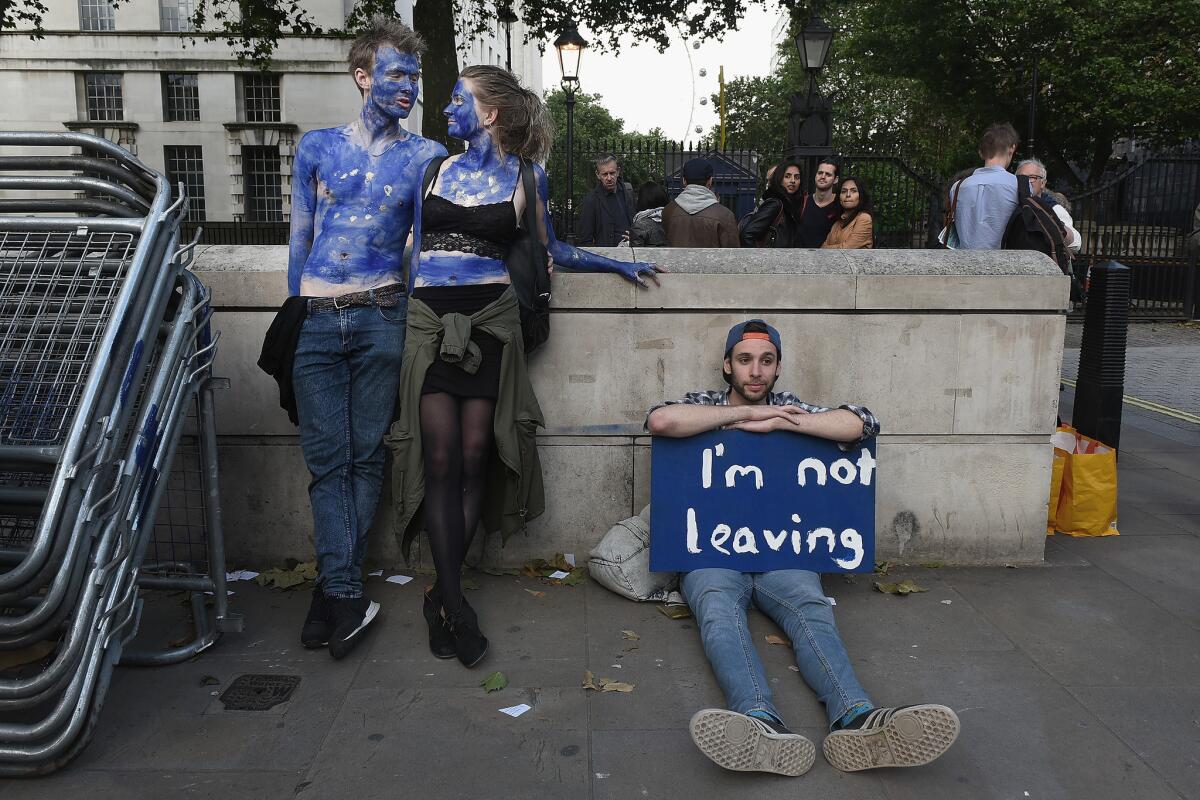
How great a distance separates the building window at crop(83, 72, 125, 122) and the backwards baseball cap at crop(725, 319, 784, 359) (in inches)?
1453

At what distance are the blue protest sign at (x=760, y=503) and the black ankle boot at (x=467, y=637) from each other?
799 mm

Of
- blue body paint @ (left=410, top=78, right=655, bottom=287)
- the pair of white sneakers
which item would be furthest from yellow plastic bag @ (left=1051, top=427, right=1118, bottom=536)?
blue body paint @ (left=410, top=78, right=655, bottom=287)

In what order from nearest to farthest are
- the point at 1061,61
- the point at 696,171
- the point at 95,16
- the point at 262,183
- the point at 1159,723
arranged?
1. the point at 1159,723
2. the point at 696,171
3. the point at 1061,61
4. the point at 95,16
5. the point at 262,183

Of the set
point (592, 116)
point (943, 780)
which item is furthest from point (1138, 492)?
point (592, 116)

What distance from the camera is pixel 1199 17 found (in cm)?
2291

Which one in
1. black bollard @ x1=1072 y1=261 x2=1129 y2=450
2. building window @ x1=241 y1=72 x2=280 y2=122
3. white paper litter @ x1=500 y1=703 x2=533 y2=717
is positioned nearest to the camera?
white paper litter @ x1=500 y1=703 x2=533 y2=717

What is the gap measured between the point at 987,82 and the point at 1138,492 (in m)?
24.5

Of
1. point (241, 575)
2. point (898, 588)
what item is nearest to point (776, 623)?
point (898, 588)

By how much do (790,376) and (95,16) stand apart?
1499 inches

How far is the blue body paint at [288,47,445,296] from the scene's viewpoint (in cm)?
371

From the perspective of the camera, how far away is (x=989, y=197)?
5.83 metres

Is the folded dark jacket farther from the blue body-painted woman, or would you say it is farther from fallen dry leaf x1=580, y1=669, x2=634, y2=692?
fallen dry leaf x1=580, y1=669, x2=634, y2=692

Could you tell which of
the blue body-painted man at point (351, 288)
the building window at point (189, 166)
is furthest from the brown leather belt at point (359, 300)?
the building window at point (189, 166)

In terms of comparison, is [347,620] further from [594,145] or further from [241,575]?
[594,145]
